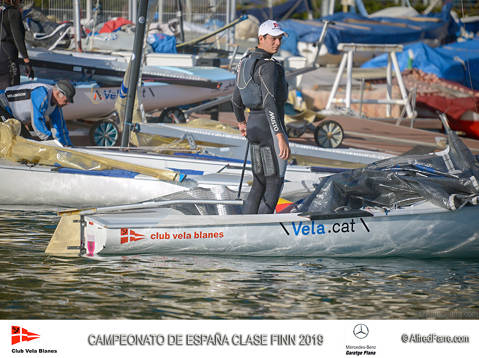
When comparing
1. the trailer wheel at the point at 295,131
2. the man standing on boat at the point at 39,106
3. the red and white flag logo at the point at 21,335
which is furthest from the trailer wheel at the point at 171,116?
the red and white flag logo at the point at 21,335

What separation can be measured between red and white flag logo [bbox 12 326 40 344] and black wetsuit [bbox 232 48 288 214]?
2675 millimetres

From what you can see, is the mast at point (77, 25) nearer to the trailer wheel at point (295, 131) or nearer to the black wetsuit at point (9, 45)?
the trailer wheel at point (295, 131)

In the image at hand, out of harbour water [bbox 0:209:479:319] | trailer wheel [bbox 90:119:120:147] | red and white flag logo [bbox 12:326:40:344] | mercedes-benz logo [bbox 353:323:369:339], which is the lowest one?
trailer wheel [bbox 90:119:120:147]

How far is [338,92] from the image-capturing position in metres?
20.2

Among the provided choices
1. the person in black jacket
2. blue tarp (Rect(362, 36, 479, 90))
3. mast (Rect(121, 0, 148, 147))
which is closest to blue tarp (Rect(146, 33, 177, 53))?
the person in black jacket

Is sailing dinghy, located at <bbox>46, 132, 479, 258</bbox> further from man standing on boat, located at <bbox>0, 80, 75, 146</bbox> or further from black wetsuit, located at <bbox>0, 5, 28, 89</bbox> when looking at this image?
black wetsuit, located at <bbox>0, 5, 28, 89</bbox>

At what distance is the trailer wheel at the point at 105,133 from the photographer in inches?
479

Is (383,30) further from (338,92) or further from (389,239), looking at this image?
(389,239)

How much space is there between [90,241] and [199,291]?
4.21ft

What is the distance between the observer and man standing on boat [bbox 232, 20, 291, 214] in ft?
22.1

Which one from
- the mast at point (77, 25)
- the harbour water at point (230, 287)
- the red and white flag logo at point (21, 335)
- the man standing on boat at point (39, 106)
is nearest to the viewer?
the red and white flag logo at point (21, 335)

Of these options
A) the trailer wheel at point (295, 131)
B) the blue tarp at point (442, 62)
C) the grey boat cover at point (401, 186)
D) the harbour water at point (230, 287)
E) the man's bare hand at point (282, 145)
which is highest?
the man's bare hand at point (282, 145)

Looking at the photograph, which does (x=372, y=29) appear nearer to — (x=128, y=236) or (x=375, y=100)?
(x=375, y=100)

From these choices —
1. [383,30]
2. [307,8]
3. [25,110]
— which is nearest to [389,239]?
[25,110]
